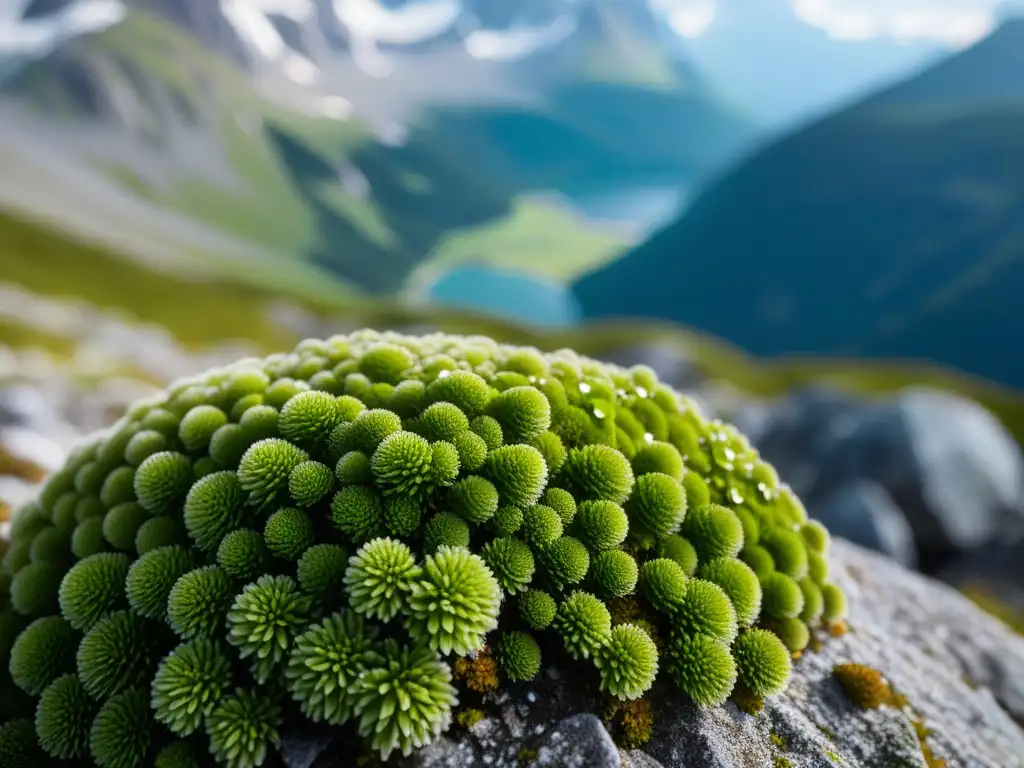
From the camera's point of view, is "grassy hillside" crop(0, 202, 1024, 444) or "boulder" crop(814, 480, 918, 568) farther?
"grassy hillside" crop(0, 202, 1024, 444)

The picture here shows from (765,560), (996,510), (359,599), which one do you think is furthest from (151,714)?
(996,510)

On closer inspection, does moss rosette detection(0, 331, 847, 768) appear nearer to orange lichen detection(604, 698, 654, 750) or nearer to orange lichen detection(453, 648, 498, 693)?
orange lichen detection(453, 648, 498, 693)

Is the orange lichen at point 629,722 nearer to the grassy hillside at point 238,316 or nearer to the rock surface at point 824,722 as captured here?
the rock surface at point 824,722

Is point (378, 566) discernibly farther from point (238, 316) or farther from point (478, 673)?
point (238, 316)

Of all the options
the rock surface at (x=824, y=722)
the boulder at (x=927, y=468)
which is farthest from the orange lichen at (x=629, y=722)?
the boulder at (x=927, y=468)

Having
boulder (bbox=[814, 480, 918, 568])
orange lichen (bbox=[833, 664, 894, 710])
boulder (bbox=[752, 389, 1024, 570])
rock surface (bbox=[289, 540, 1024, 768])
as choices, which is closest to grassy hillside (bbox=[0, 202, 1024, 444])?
boulder (bbox=[752, 389, 1024, 570])

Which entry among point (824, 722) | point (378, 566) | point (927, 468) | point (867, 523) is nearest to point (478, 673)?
point (378, 566)

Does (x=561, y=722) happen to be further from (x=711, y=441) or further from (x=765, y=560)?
(x=711, y=441)

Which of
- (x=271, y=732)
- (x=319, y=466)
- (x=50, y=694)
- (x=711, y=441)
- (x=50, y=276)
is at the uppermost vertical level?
(x=50, y=276)
